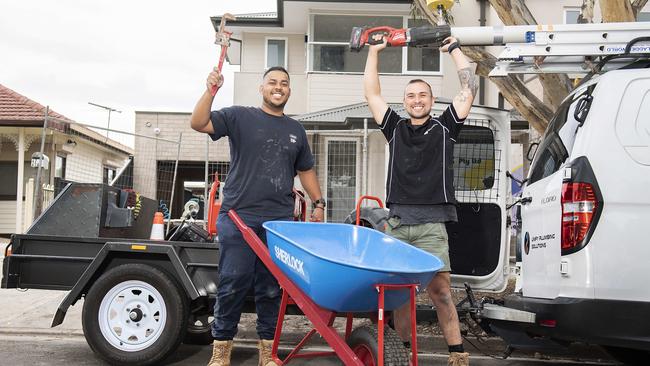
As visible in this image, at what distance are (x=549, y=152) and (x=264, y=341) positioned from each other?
8.09 feet

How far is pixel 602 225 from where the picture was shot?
136 inches

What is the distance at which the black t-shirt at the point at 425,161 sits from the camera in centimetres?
411

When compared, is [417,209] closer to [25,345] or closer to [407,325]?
[407,325]

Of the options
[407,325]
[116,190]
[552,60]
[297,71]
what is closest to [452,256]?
[407,325]

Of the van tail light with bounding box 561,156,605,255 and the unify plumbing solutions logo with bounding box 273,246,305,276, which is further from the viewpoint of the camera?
the van tail light with bounding box 561,156,605,255

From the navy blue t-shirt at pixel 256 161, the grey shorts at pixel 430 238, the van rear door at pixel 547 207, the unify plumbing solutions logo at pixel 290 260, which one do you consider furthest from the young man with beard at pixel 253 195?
the van rear door at pixel 547 207

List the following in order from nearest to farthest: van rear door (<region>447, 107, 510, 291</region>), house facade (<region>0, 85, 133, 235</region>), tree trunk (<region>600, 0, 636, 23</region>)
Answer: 1. van rear door (<region>447, 107, 510, 291</region>)
2. tree trunk (<region>600, 0, 636, 23</region>)
3. house facade (<region>0, 85, 133, 235</region>)

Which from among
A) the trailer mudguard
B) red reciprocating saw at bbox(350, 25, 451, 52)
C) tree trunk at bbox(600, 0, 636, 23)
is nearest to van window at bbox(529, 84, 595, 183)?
red reciprocating saw at bbox(350, 25, 451, 52)

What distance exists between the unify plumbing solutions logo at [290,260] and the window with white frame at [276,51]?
13286 millimetres

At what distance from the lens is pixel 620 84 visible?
370cm

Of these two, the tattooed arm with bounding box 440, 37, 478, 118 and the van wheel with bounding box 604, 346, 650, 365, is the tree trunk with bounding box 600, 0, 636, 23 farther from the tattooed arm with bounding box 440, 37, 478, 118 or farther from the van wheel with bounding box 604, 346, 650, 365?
the van wheel with bounding box 604, 346, 650, 365

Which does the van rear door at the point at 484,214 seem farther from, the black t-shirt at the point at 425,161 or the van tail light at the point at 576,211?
the van tail light at the point at 576,211

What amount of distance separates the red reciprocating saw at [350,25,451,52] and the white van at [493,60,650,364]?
1.12 m

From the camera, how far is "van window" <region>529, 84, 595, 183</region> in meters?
3.98
